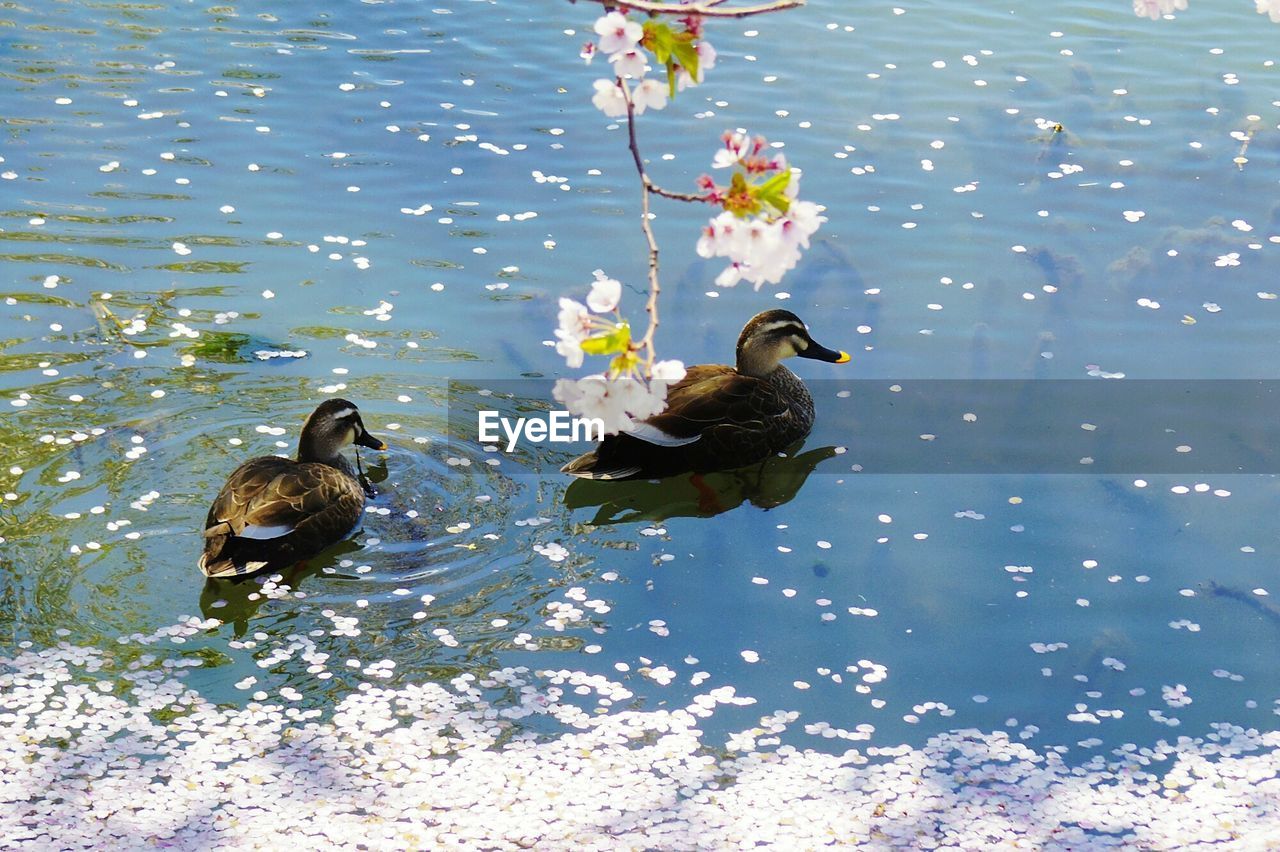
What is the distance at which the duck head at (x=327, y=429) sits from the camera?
374 inches

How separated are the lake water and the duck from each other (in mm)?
266

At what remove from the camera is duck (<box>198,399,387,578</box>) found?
8.65 meters

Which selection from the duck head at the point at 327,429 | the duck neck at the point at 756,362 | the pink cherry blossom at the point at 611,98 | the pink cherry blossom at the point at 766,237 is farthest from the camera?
the duck neck at the point at 756,362

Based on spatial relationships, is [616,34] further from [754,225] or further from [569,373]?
[569,373]

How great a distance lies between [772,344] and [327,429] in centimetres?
328

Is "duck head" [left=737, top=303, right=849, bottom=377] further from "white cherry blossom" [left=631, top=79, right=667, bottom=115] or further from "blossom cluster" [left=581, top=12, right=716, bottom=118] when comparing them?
"white cherry blossom" [left=631, top=79, right=667, bottom=115]

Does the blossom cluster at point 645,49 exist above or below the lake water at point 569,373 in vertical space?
above

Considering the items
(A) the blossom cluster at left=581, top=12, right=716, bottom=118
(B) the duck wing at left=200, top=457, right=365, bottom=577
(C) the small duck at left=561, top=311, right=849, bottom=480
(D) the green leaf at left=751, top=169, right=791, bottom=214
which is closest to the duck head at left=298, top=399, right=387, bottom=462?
(B) the duck wing at left=200, top=457, right=365, bottom=577

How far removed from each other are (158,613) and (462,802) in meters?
2.46

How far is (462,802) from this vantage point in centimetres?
729

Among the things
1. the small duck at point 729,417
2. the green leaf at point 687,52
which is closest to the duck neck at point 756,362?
the small duck at point 729,417

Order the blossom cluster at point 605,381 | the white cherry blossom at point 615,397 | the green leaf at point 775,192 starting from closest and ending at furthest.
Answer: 1. the green leaf at point 775,192
2. the blossom cluster at point 605,381
3. the white cherry blossom at point 615,397

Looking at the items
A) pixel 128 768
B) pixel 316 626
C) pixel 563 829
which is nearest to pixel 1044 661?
pixel 563 829

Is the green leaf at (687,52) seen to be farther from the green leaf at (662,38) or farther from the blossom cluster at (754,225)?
A: the blossom cluster at (754,225)
